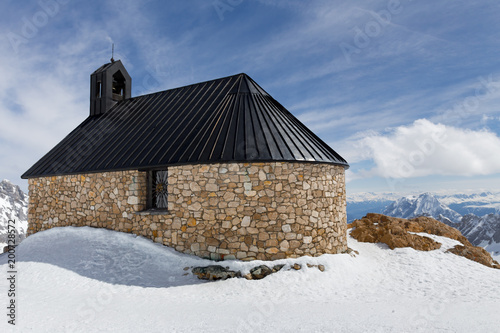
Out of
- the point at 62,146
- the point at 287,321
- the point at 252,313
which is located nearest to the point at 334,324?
the point at 287,321

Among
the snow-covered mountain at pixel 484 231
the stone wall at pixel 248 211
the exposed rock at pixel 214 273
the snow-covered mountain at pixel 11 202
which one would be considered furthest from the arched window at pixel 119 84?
the snow-covered mountain at pixel 11 202

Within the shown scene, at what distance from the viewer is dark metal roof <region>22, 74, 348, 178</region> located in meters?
9.10

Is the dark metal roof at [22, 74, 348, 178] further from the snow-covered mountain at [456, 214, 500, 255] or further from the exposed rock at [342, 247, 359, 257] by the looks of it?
the snow-covered mountain at [456, 214, 500, 255]

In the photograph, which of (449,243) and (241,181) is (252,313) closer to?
(241,181)

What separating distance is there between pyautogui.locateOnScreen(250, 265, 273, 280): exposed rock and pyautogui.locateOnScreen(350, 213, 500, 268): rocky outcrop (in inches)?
222

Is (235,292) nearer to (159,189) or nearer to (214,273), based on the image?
(214,273)

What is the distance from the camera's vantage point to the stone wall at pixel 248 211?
844 centimetres

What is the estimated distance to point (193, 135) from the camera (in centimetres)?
1021

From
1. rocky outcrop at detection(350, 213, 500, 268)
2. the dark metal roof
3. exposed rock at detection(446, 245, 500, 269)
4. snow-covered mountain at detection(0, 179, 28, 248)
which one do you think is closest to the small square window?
the dark metal roof

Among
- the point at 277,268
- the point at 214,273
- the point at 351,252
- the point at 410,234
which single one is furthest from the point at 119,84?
the point at 410,234

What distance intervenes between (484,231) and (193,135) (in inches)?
4930

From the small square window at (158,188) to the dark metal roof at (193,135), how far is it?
0.79 meters

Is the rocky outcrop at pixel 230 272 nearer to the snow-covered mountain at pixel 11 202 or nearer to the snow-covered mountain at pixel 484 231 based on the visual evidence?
the snow-covered mountain at pixel 484 231

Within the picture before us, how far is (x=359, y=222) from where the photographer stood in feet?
45.5
